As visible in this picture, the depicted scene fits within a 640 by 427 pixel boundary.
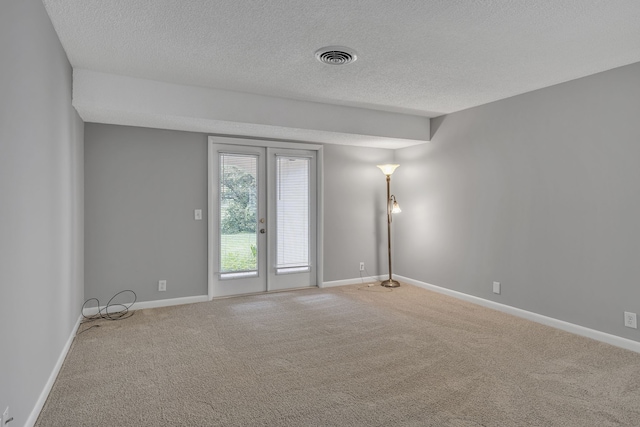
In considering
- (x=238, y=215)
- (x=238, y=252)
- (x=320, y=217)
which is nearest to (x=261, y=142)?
(x=238, y=215)

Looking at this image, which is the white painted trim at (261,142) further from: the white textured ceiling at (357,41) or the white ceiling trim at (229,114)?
the white textured ceiling at (357,41)

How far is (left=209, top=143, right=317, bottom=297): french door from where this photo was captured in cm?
466

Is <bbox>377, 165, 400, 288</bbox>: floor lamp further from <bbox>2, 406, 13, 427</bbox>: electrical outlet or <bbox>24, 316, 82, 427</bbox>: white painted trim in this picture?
<bbox>2, 406, 13, 427</bbox>: electrical outlet

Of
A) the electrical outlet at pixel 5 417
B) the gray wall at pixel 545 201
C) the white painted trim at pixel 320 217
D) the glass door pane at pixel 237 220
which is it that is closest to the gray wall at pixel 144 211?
the glass door pane at pixel 237 220

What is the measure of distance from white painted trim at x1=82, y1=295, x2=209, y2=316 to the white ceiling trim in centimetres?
204

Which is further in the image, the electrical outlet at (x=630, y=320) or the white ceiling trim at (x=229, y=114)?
the white ceiling trim at (x=229, y=114)

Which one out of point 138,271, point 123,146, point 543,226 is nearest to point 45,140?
point 123,146

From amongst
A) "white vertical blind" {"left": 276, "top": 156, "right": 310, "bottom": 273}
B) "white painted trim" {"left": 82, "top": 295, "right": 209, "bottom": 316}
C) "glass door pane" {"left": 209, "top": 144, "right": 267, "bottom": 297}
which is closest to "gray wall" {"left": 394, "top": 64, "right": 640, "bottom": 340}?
"white vertical blind" {"left": 276, "top": 156, "right": 310, "bottom": 273}

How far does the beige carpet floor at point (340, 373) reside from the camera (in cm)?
211

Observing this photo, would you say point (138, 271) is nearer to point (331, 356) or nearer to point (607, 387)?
point (331, 356)

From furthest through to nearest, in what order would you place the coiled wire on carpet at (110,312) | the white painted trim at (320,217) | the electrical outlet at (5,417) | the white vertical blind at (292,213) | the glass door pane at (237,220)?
the white painted trim at (320,217) → the white vertical blind at (292,213) → the glass door pane at (237,220) → the coiled wire on carpet at (110,312) → the electrical outlet at (5,417)

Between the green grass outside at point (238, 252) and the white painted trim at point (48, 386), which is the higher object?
the green grass outside at point (238, 252)

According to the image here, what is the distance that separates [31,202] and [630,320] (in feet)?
14.6

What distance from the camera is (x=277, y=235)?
5.03 m
